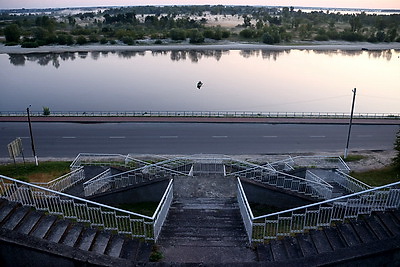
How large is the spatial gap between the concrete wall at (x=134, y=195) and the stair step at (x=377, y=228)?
8242 millimetres

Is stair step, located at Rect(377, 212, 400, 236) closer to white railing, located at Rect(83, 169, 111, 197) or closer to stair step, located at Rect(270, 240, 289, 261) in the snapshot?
stair step, located at Rect(270, 240, 289, 261)

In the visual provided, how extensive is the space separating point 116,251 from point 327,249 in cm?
557

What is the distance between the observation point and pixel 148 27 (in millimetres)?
124750

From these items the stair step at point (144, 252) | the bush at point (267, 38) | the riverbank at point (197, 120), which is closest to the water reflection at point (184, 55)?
the bush at point (267, 38)

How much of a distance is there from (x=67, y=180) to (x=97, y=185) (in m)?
1.94

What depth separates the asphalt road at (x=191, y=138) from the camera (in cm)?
2473

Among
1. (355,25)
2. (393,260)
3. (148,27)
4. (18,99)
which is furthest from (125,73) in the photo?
(355,25)

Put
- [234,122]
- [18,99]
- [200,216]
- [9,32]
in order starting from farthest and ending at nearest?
[9,32] → [18,99] → [234,122] → [200,216]

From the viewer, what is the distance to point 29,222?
30.2 ft

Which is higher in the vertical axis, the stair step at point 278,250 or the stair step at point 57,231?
the stair step at point 57,231

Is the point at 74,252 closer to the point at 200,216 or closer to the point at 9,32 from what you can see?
the point at 200,216

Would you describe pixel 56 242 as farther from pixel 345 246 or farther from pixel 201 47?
pixel 201 47

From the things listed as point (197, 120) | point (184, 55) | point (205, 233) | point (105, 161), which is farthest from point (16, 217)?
point (184, 55)

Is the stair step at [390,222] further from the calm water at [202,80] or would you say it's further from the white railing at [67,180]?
the calm water at [202,80]
